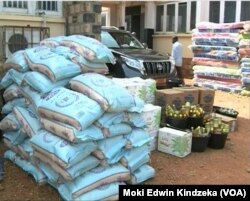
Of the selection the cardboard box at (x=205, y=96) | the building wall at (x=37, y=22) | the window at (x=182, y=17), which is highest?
the window at (x=182, y=17)

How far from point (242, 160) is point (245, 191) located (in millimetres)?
1253

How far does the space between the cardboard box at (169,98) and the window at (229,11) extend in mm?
8197

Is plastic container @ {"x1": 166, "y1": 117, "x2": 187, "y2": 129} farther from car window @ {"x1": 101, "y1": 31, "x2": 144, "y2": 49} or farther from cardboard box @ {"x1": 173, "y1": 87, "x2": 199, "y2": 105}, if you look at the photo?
car window @ {"x1": 101, "y1": 31, "x2": 144, "y2": 49}

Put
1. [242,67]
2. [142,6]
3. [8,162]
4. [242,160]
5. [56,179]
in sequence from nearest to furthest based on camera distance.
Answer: [56,179], [8,162], [242,160], [242,67], [142,6]

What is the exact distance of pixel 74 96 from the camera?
371 centimetres

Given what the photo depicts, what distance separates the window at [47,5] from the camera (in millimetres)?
6925

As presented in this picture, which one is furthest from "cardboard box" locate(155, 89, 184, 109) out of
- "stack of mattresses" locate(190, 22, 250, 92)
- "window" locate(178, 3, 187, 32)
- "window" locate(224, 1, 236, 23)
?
"window" locate(178, 3, 187, 32)

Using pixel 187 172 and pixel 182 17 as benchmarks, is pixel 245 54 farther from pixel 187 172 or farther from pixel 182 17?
pixel 187 172

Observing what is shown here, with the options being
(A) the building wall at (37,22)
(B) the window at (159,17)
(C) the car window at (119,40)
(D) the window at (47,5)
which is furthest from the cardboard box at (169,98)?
(B) the window at (159,17)

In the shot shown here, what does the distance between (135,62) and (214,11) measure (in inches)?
268

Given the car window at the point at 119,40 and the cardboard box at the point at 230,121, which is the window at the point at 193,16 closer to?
the car window at the point at 119,40

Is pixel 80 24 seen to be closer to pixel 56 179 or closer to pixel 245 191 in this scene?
pixel 56 179

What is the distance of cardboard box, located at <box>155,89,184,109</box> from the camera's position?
580 cm

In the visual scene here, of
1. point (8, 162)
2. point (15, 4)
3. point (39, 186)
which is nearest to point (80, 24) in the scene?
point (15, 4)
